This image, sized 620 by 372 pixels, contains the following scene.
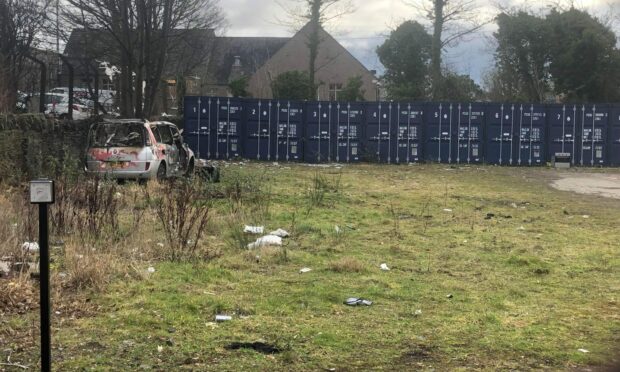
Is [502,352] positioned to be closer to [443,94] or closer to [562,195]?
[562,195]

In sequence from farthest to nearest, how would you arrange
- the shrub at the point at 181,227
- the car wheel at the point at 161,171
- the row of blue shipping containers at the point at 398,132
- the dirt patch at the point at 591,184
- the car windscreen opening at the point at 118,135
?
the row of blue shipping containers at the point at 398,132 → the dirt patch at the point at 591,184 → the car wheel at the point at 161,171 → the car windscreen opening at the point at 118,135 → the shrub at the point at 181,227

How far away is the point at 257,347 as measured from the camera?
4.57 m

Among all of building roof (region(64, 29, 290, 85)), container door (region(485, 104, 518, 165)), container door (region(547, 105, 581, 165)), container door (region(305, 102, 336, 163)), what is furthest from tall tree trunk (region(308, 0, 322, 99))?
container door (region(547, 105, 581, 165))

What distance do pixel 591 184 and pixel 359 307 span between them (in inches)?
610

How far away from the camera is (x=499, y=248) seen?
8.64m

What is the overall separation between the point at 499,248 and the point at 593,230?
8.66 feet

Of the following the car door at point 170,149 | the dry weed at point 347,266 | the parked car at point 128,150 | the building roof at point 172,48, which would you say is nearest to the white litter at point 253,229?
the dry weed at point 347,266

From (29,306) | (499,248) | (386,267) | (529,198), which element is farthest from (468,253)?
(529,198)

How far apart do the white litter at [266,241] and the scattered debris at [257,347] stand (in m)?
3.34

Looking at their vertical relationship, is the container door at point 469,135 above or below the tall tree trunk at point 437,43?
below

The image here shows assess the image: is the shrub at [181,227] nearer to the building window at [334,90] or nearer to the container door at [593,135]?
the container door at [593,135]

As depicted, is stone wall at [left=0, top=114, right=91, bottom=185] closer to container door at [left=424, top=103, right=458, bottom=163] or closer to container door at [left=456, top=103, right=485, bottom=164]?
container door at [left=424, top=103, right=458, bottom=163]

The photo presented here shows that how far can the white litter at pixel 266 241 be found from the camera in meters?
8.03

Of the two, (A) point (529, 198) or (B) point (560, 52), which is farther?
(B) point (560, 52)
